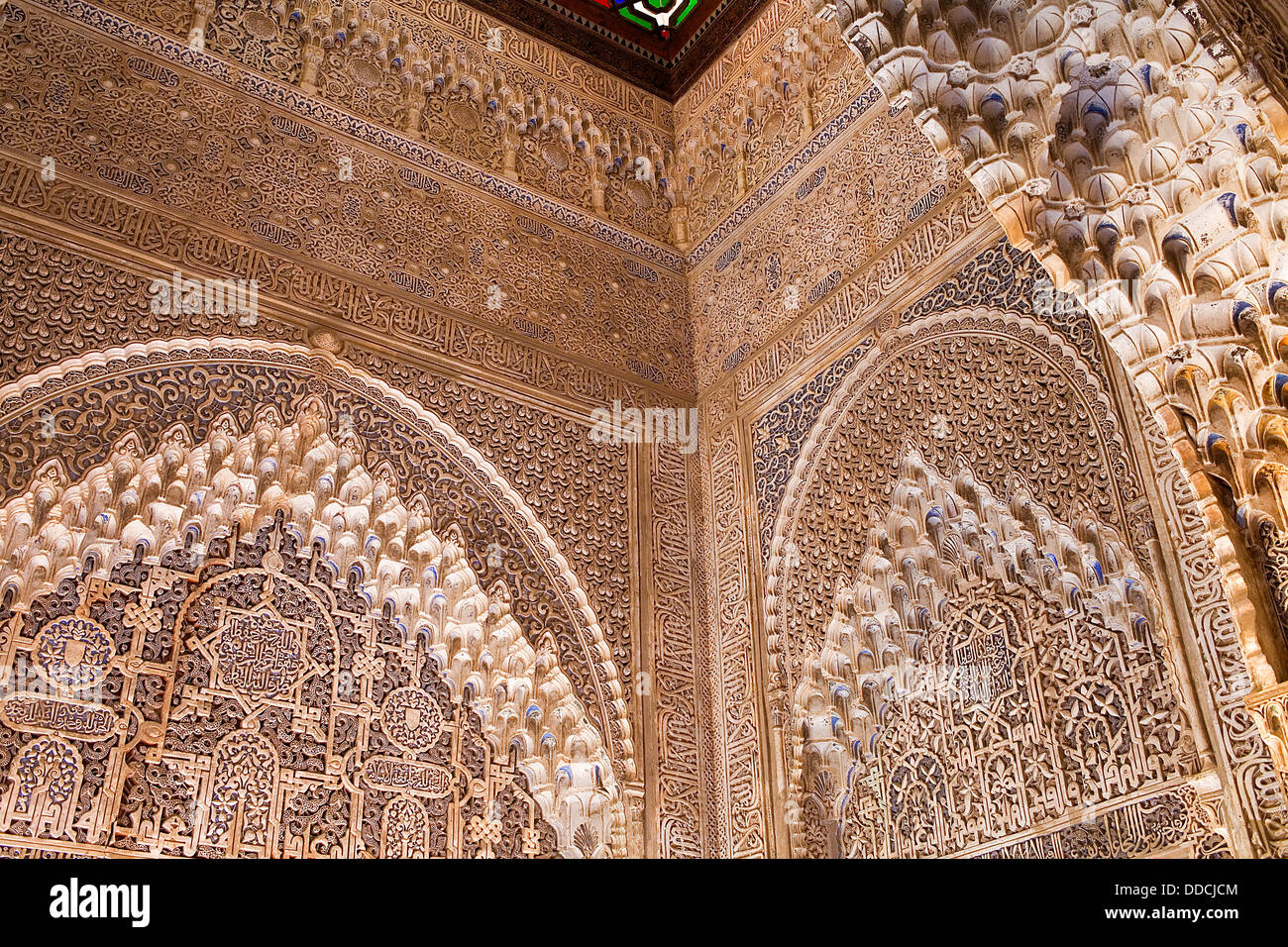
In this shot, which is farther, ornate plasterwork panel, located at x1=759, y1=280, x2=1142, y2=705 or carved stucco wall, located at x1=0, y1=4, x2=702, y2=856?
carved stucco wall, located at x1=0, y1=4, x2=702, y2=856

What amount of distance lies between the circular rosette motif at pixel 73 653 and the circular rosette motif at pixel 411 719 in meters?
0.71

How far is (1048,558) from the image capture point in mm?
2928

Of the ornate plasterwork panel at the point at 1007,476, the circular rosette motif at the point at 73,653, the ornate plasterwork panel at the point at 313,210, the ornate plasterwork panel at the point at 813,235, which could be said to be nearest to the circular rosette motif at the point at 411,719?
the circular rosette motif at the point at 73,653

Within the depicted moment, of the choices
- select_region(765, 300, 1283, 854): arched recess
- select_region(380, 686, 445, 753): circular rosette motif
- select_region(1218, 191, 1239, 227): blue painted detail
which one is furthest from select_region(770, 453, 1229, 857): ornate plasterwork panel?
select_region(380, 686, 445, 753): circular rosette motif

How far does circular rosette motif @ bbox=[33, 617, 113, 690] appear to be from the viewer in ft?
9.16

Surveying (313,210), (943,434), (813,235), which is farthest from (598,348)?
(943,434)

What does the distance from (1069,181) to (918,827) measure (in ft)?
5.34

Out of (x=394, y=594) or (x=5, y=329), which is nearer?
(x=5, y=329)

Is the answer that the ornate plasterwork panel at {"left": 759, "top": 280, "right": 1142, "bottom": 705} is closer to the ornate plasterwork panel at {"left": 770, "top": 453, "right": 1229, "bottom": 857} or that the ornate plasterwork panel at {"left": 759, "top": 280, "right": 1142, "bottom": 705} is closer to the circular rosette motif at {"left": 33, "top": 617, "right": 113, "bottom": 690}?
the ornate plasterwork panel at {"left": 770, "top": 453, "right": 1229, "bottom": 857}

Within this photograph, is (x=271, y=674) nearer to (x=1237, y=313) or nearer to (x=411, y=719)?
(x=411, y=719)
